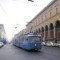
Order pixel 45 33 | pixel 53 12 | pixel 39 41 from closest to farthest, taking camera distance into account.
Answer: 1. pixel 39 41
2. pixel 53 12
3. pixel 45 33

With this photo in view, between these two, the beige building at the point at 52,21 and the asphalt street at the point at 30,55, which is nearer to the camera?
the asphalt street at the point at 30,55

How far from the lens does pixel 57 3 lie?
6128 centimetres

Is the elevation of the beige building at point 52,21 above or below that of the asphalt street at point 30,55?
above

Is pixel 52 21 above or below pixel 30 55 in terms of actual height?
above

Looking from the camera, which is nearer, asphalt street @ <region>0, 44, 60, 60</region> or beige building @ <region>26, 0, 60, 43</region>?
asphalt street @ <region>0, 44, 60, 60</region>

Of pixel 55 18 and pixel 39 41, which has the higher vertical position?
pixel 55 18

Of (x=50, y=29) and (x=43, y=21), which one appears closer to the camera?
(x=50, y=29)

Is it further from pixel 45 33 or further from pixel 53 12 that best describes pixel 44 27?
pixel 53 12

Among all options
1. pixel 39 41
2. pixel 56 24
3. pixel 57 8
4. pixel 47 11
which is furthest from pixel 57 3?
pixel 39 41

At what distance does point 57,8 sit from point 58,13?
62.0 inches

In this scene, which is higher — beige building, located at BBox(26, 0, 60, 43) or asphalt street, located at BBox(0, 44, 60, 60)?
beige building, located at BBox(26, 0, 60, 43)

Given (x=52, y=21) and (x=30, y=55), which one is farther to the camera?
(x=52, y=21)

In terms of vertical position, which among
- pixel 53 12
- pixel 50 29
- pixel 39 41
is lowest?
pixel 39 41

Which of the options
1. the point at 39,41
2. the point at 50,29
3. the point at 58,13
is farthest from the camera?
the point at 50,29
